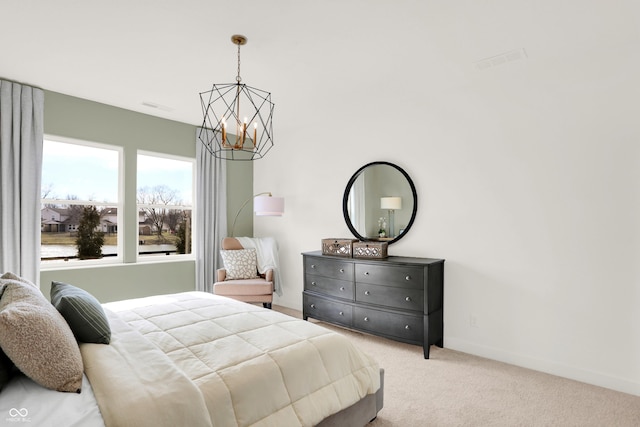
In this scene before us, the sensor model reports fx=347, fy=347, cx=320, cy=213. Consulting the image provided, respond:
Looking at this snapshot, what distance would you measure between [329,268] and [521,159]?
217 cm

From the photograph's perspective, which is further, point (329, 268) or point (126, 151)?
point (126, 151)

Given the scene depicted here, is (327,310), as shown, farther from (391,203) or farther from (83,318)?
(83,318)

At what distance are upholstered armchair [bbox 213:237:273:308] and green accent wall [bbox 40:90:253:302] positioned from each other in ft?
1.99

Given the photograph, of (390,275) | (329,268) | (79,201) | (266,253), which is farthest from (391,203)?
(79,201)

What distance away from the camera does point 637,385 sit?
253cm

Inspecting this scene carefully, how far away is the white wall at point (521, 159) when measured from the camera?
2.53m

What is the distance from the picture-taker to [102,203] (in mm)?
4211

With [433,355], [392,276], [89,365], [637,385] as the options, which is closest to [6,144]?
[89,365]

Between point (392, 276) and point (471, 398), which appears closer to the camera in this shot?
point (471, 398)

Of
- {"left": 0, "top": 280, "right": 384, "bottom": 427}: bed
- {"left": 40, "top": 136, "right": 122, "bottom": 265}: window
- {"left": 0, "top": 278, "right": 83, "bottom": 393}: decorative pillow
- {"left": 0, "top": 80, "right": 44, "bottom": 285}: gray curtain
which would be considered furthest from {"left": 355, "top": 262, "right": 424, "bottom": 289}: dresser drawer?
{"left": 0, "top": 80, "right": 44, "bottom": 285}: gray curtain

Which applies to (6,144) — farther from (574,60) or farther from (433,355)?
(574,60)

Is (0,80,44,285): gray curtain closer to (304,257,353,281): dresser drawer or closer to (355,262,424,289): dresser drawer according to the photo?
(304,257,353,281): dresser drawer

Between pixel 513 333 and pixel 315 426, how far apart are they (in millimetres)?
2202

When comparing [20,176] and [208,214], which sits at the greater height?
[20,176]
